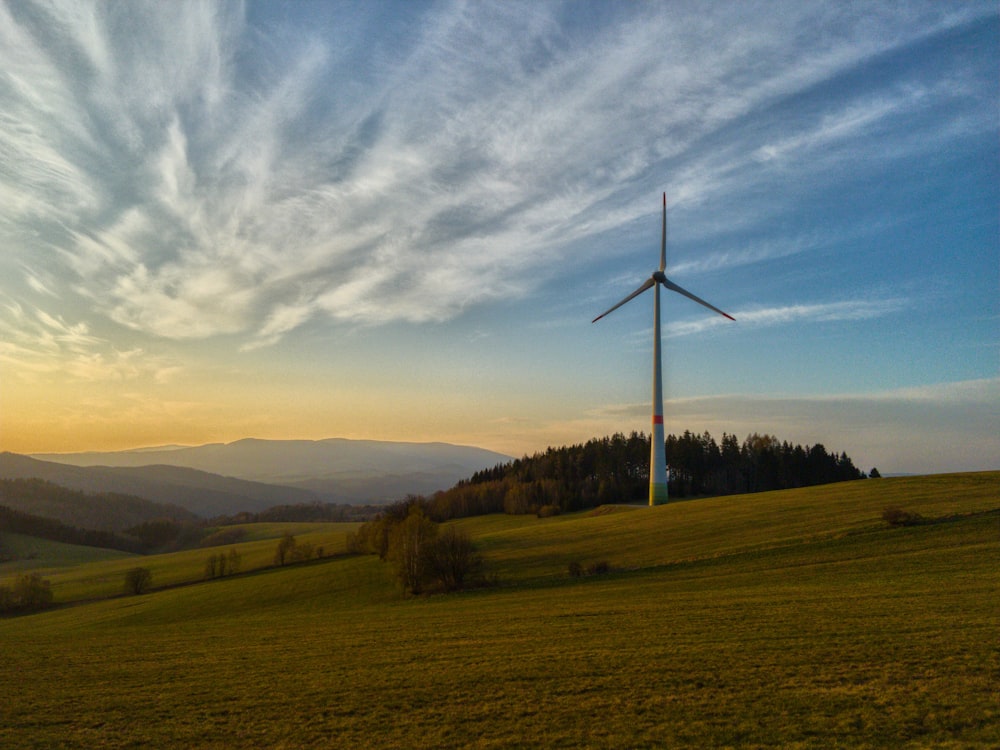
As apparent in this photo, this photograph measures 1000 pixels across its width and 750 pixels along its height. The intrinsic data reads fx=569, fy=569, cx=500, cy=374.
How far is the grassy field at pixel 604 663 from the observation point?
47.6ft

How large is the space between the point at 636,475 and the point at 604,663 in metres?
119

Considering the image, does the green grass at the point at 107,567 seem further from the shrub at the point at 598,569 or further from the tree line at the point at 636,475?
the shrub at the point at 598,569

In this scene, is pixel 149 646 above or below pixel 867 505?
below

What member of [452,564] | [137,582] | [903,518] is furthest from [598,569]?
[137,582]

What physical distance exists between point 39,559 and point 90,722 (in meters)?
139

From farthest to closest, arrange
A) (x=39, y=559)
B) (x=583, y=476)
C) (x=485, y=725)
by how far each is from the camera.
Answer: (x=583, y=476) → (x=39, y=559) → (x=485, y=725)

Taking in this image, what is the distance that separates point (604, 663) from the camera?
19734 mm

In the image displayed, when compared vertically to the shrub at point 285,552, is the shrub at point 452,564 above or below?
above

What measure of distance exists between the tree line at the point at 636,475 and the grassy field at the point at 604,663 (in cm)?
7201

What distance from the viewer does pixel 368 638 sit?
2833 centimetres

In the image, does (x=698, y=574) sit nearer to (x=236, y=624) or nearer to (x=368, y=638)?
(x=368, y=638)

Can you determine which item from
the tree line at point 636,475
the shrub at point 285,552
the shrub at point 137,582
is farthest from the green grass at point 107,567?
the tree line at point 636,475

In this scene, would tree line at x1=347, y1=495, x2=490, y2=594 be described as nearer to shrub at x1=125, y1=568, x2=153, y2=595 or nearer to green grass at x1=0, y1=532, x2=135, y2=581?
shrub at x1=125, y1=568, x2=153, y2=595

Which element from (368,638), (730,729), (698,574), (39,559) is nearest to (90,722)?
(368,638)
